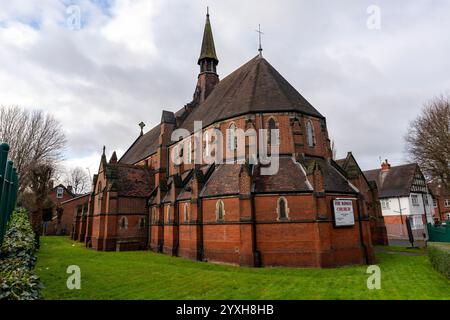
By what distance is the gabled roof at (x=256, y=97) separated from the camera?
22.5 m

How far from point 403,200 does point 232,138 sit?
3351 centimetres

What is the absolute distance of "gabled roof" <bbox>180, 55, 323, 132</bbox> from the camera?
22.5 meters

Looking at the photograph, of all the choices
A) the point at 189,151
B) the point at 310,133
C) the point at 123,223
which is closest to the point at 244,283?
the point at 310,133

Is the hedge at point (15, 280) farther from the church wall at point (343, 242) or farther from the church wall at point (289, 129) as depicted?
the church wall at point (289, 129)

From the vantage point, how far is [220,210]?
19812 mm

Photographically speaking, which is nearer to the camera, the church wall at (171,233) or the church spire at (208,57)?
the church wall at (171,233)

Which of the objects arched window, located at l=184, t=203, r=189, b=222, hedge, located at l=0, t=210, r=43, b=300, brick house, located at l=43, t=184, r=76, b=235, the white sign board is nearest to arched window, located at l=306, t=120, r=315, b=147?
the white sign board

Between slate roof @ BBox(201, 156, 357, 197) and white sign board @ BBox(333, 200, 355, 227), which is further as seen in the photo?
slate roof @ BBox(201, 156, 357, 197)

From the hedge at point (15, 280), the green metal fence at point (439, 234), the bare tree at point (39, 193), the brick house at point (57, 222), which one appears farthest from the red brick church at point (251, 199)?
the brick house at point (57, 222)

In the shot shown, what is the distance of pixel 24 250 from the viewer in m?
9.07

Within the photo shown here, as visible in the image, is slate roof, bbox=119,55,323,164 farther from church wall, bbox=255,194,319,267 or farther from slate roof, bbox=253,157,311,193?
church wall, bbox=255,194,319,267

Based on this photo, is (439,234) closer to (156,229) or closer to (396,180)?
(396,180)

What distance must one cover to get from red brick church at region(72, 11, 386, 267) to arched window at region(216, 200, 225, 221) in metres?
0.08

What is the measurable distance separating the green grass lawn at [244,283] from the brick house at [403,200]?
27705 millimetres
